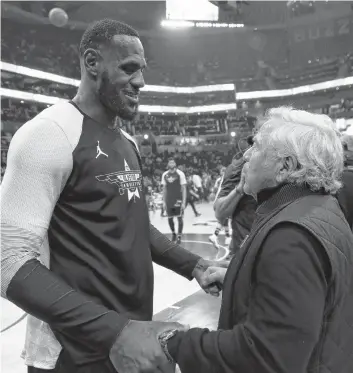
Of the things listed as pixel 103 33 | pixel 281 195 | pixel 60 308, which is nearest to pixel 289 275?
pixel 281 195

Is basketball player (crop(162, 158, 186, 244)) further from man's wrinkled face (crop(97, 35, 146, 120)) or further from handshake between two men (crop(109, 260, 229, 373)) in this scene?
handshake between two men (crop(109, 260, 229, 373))

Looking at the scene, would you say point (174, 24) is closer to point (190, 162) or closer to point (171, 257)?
point (190, 162)

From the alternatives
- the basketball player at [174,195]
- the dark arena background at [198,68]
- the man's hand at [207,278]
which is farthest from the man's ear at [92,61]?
the dark arena background at [198,68]

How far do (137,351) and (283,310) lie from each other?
0.40 m

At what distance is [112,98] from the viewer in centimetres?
151

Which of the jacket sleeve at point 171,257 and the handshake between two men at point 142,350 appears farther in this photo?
the jacket sleeve at point 171,257

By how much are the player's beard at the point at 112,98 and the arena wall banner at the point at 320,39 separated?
31822 millimetres

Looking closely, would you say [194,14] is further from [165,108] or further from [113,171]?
[165,108]

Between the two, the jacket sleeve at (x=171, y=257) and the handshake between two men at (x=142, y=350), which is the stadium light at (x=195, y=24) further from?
Answer: the handshake between two men at (x=142, y=350)

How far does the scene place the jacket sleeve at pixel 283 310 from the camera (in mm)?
1048

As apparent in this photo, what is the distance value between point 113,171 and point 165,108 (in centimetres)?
3090

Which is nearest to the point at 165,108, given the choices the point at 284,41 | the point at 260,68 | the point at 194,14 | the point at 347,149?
the point at 260,68

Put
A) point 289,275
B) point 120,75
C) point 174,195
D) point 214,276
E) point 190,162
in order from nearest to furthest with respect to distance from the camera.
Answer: point 289,275 < point 120,75 < point 214,276 < point 174,195 < point 190,162

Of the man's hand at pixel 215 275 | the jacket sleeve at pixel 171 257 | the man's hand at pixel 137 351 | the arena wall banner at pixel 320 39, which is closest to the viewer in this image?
the man's hand at pixel 137 351
